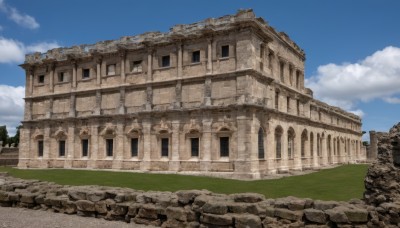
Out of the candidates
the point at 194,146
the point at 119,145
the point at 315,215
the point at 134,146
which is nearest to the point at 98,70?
the point at 119,145

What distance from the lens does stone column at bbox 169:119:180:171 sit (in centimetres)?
3123

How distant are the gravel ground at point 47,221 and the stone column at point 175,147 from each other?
60.3ft

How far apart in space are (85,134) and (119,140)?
15.4ft

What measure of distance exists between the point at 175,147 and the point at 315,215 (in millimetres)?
22961

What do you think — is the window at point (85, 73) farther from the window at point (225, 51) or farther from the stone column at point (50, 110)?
the window at point (225, 51)

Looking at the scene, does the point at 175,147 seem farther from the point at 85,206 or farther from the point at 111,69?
the point at 85,206

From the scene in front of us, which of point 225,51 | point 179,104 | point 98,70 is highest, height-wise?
point 225,51

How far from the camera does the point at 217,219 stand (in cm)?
983

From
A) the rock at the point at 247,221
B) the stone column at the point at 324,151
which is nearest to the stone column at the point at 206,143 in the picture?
the rock at the point at 247,221

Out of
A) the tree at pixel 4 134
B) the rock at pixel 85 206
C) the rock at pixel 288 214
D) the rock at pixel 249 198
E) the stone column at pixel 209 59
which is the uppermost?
the stone column at pixel 209 59

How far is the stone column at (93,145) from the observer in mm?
36191

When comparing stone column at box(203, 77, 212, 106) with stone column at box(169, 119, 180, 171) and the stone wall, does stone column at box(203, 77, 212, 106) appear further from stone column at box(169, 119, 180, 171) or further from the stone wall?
the stone wall

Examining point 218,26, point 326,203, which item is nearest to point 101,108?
point 218,26

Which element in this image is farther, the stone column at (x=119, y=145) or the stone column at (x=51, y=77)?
the stone column at (x=51, y=77)
